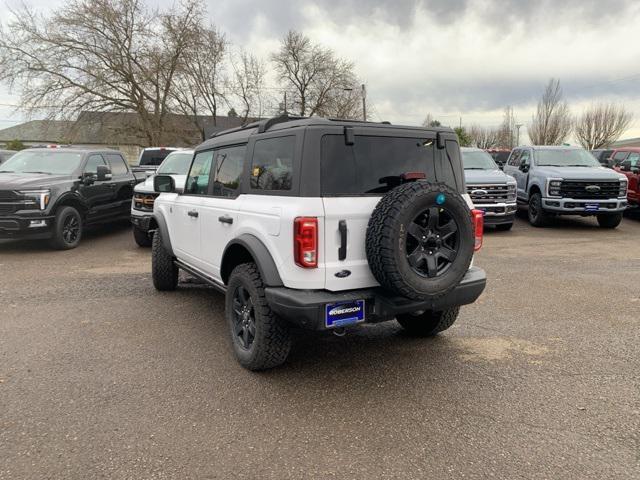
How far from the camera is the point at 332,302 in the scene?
3.02m

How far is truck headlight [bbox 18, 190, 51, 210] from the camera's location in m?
7.93

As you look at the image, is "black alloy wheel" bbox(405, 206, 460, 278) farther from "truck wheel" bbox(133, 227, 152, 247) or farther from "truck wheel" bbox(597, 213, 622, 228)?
"truck wheel" bbox(597, 213, 622, 228)

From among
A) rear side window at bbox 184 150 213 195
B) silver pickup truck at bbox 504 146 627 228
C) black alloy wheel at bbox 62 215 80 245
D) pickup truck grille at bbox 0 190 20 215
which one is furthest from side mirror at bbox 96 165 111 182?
silver pickup truck at bbox 504 146 627 228

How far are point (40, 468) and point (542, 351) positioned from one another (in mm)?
3776

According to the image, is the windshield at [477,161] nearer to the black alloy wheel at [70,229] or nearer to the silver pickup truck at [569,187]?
the silver pickup truck at [569,187]

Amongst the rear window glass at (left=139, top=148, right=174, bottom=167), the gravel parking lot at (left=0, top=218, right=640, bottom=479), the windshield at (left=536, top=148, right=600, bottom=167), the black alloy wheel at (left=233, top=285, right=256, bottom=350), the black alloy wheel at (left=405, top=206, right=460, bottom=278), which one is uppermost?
the rear window glass at (left=139, top=148, right=174, bottom=167)

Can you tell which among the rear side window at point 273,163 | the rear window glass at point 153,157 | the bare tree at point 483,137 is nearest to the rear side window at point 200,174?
the rear side window at point 273,163

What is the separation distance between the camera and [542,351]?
404cm

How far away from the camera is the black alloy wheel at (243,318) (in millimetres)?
3598

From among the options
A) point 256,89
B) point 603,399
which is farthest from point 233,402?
point 256,89

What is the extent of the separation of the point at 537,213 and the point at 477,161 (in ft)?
6.42

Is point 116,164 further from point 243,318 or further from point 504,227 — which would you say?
point 504,227

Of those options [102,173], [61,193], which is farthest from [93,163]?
[61,193]

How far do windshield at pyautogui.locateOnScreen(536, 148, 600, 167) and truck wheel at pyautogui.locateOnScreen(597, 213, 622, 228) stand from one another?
50.3 inches
